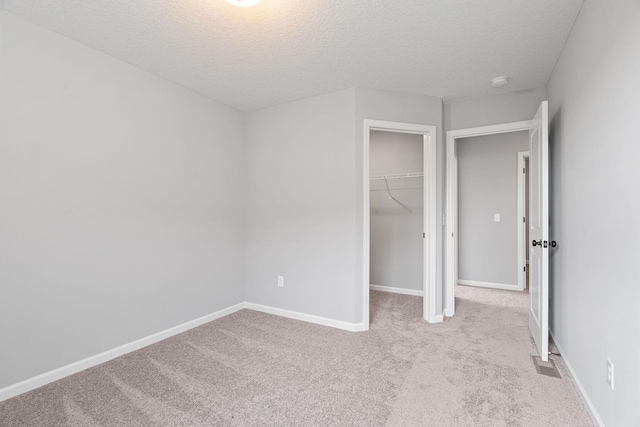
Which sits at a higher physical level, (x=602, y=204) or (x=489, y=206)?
(x=489, y=206)

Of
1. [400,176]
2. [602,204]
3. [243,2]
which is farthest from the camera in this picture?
[400,176]

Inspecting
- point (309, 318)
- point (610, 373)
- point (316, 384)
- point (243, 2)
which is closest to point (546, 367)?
point (610, 373)

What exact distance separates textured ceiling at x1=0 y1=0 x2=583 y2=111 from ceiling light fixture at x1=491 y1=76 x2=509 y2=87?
0.21ft

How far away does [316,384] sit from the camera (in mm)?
2074

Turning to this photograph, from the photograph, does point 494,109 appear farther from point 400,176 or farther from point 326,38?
point 326,38

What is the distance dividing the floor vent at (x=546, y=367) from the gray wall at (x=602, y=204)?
5.1 inches

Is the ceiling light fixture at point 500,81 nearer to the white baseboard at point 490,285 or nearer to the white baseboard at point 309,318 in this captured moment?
the white baseboard at point 309,318

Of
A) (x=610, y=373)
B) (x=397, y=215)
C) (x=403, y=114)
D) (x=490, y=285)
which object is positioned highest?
(x=403, y=114)

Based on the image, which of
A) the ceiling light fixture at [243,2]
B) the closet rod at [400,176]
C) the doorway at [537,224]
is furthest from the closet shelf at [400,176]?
the ceiling light fixture at [243,2]

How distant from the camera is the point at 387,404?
1.85 meters

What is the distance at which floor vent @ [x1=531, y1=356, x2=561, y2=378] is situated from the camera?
2178 mm

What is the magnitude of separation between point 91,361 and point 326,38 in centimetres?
292

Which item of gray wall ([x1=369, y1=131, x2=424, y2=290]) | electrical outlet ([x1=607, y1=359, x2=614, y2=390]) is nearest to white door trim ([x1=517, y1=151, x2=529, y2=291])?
gray wall ([x1=369, y1=131, x2=424, y2=290])

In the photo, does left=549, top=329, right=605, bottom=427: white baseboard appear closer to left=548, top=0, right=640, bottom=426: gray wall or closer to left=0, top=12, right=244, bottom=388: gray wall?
left=548, top=0, right=640, bottom=426: gray wall
